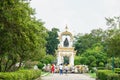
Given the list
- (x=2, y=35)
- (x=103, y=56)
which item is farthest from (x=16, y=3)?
(x=103, y=56)

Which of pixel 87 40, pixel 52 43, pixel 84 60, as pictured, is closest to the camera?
pixel 84 60

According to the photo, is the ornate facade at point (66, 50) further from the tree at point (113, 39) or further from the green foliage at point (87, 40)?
the tree at point (113, 39)

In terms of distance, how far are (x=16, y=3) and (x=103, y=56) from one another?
53453mm

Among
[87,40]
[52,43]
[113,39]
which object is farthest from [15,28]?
[52,43]

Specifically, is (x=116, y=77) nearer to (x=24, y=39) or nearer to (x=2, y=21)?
(x=24, y=39)

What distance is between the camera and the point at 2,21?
22.2m

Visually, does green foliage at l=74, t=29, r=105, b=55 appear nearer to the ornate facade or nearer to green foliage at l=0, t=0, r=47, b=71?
the ornate facade

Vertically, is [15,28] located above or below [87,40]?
below

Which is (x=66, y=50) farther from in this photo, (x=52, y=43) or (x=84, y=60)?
(x=52, y=43)

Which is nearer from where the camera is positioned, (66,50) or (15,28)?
(15,28)

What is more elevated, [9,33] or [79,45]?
[79,45]

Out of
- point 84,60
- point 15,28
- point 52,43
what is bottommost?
point 15,28

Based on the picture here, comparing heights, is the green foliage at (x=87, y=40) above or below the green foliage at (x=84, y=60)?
above

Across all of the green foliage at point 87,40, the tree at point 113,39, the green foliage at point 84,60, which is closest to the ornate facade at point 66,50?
the green foliage at point 84,60
